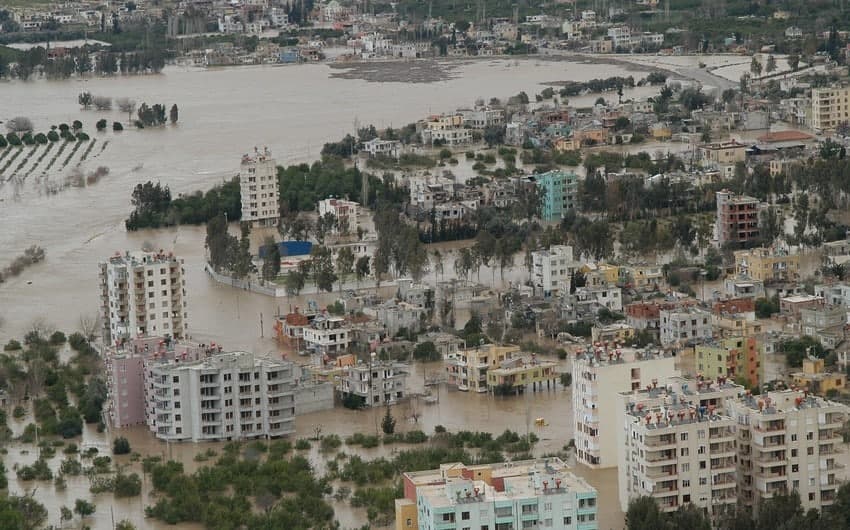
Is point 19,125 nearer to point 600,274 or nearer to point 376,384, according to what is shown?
point 600,274

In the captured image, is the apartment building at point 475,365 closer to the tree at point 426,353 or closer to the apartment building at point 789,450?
the tree at point 426,353

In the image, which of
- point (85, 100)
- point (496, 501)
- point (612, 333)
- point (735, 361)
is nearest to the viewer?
point (496, 501)

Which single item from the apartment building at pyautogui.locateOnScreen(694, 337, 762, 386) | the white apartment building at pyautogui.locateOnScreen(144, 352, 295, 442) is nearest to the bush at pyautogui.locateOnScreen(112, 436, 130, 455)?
the white apartment building at pyautogui.locateOnScreen(144, 352, 295, 442)

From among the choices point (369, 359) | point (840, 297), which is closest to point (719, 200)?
point (840, 297)

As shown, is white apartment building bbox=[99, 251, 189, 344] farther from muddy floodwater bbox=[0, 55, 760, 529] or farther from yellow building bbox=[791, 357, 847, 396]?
yellow building bbox=[791, 357, 847, 396]

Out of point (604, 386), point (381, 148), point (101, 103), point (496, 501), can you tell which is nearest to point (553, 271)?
point (604, 386)

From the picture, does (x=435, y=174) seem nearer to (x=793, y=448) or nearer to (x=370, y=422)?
(x=370, y=422)
